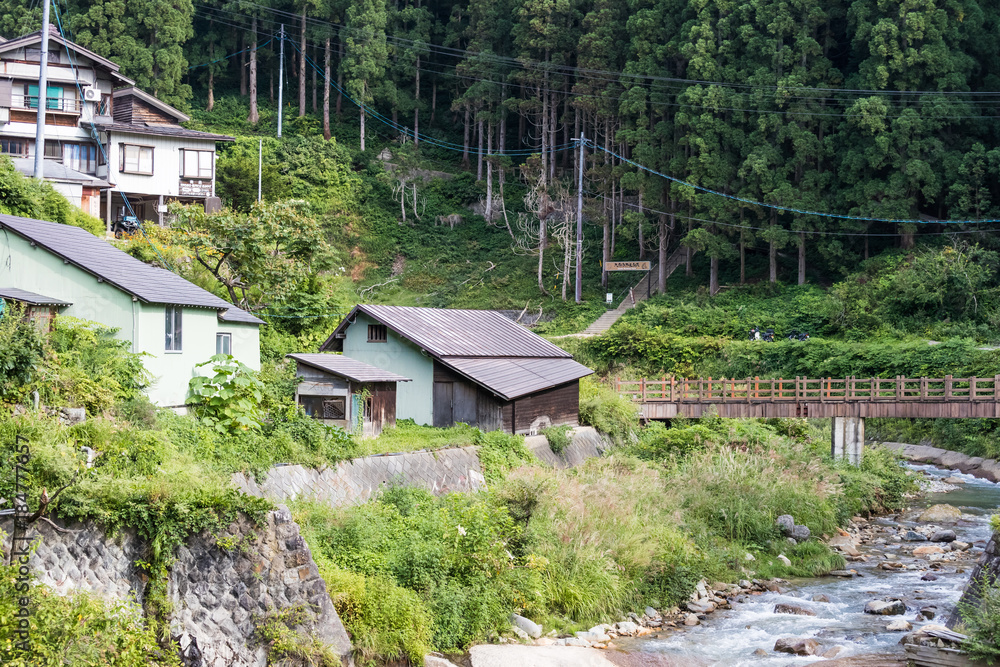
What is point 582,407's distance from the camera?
31656 millimetres

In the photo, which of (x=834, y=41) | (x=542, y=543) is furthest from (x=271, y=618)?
(x=834, y=41)

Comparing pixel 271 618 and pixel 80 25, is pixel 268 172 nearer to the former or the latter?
pixel 80 25

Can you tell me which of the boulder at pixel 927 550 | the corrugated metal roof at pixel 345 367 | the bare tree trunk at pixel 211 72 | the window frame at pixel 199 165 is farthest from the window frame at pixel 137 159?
the boulder at pixel 927 550

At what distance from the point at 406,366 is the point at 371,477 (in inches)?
310

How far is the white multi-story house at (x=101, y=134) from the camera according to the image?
1644 inches

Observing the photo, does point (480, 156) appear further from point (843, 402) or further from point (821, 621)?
point (821, 621)

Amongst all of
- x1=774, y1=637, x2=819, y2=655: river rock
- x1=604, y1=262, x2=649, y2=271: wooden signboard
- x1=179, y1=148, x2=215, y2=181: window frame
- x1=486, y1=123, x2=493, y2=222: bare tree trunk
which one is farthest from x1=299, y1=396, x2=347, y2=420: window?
x1=486, y1=123, x2=493, y2=222: bare tree trunk

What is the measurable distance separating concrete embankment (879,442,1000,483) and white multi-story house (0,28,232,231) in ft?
104

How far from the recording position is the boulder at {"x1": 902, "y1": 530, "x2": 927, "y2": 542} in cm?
2622

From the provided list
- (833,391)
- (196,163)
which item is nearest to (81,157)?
(196,163)

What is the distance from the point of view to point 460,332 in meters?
30.1

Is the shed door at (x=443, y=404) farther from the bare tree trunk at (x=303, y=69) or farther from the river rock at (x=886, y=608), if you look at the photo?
the bare tree trunk at (x=303, y=69)

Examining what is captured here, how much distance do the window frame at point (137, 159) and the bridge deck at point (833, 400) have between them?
76.4ft

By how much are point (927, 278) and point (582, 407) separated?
18939mm
